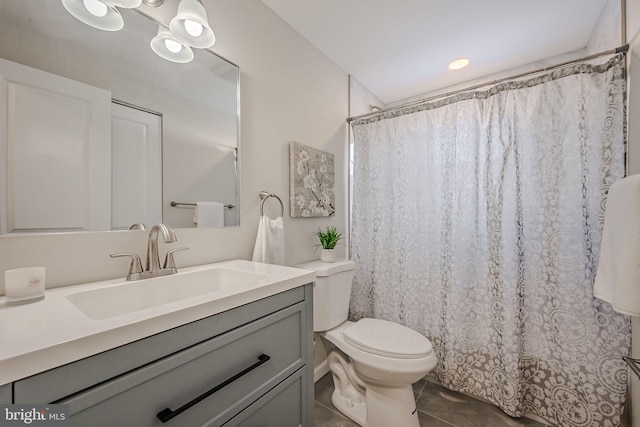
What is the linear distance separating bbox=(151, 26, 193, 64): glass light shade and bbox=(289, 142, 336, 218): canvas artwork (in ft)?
2.26

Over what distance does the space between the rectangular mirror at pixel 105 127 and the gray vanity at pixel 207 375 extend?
0.57 metres

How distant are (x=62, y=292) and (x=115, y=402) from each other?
45 centimetres

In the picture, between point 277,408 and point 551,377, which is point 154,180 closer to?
point 277,408

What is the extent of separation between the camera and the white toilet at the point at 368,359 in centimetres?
127

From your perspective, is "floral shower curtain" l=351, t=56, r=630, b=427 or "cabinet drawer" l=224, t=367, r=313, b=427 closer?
"cabinet drawer" l=224, t=367, r=313, b=427

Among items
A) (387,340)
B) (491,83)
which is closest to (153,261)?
(387,340)

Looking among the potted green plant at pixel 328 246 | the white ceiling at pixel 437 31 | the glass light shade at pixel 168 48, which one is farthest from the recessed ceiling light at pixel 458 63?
the glass light shade at pixel 168 48

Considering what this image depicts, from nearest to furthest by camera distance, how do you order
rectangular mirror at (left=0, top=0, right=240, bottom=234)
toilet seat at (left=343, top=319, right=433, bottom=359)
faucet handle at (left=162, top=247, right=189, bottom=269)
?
rectangular mirror at (left=0, top=0, right=240, bottom=234), faucet handle at (left=162, top=247, right=189, bottom=269), toilet seat at (left=343, top=319, right=433, bottom=359)

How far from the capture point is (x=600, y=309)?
1.25 meters

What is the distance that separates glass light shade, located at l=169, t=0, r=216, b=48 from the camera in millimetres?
1020

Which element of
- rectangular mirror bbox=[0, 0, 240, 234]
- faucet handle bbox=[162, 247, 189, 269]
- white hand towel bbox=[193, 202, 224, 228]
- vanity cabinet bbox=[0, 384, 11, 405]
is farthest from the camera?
white hand towel bbox=[193, 202, 224, 228]

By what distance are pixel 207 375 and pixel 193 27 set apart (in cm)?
131

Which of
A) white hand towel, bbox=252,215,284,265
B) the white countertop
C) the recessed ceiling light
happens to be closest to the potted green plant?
white hand towel, bbox=252,215,284,265

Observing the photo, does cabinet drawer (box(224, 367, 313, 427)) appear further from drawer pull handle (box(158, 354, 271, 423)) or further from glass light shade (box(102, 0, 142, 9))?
glass light shade (box(102, 0, 142, 9))
